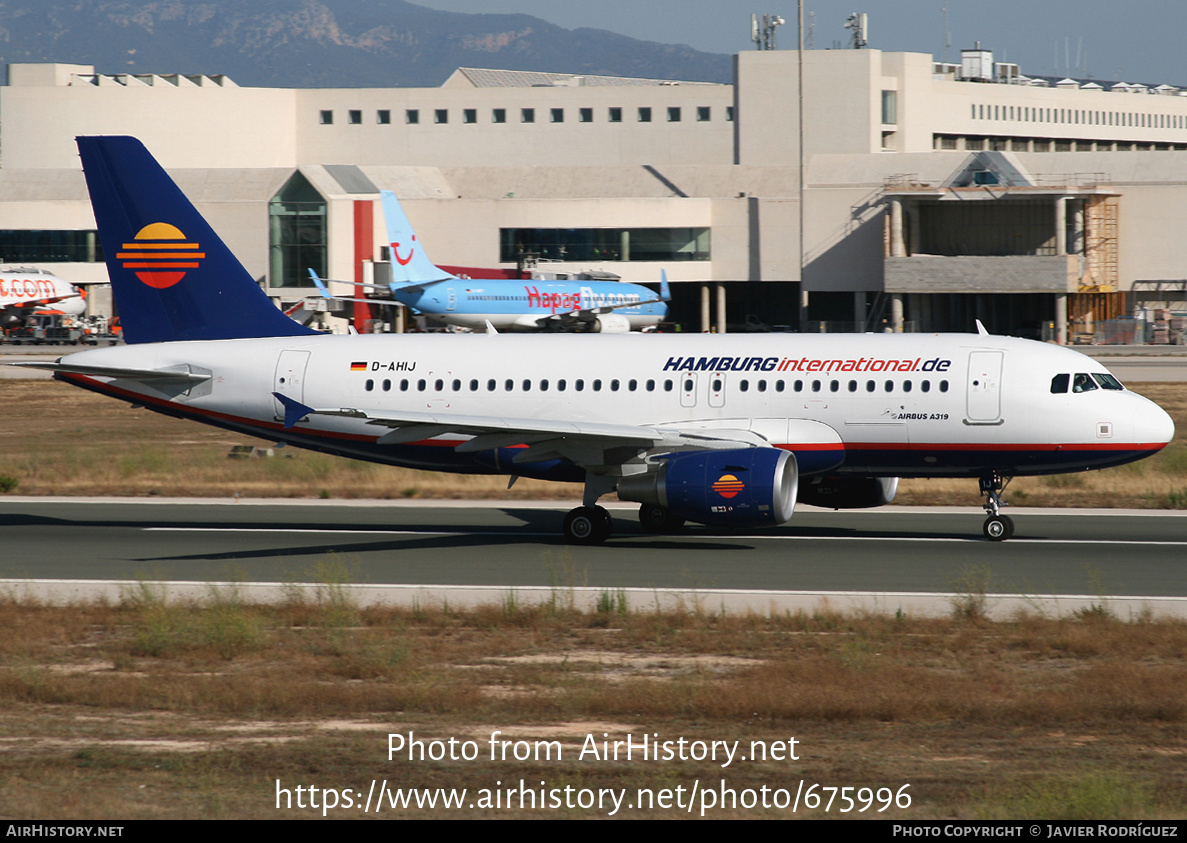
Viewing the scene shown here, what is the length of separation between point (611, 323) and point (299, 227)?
92.4 feet

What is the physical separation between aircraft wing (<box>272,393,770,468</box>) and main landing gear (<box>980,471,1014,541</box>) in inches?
177

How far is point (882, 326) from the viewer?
335 feet

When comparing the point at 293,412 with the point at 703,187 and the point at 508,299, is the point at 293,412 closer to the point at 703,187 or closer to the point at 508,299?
the point at 508,299

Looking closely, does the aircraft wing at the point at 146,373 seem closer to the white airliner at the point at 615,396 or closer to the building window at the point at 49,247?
the white airliner at the point at 615,396

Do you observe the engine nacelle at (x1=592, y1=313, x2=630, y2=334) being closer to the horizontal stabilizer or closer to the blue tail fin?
the blue tail fin

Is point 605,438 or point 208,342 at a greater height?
point 208,342

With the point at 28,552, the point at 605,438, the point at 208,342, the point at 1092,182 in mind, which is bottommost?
the point at 28,552

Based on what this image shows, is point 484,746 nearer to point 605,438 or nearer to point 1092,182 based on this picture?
point 605,438

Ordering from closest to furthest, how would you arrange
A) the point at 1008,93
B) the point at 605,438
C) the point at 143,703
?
the point at 143,703 < the point at 605,438 < the point at 1008,93

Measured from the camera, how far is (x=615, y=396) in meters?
26.1

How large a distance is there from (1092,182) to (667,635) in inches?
3619

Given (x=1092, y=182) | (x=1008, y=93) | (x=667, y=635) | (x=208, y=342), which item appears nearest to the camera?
(x=667, y=635)

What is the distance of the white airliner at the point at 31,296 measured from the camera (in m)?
92.9
